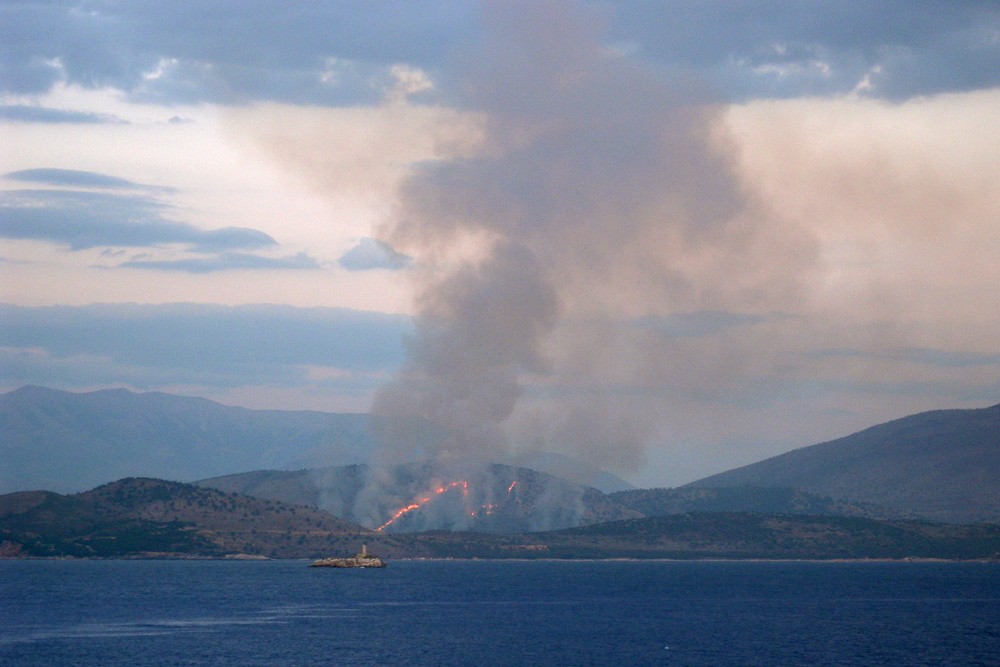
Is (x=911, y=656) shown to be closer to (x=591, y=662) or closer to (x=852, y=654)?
(x=852, y=654)

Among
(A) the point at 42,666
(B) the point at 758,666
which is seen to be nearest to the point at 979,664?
(B) the point at 758,666

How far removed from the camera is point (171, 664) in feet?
584

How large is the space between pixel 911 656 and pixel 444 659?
81214mm

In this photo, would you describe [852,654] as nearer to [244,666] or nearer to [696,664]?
[696,664]

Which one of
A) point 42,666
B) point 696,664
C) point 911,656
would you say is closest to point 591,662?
point 696,664

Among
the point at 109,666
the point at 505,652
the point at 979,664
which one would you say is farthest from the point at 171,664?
the point at 979,664

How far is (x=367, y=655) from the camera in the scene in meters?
192

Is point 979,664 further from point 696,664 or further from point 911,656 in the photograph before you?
point 696,664

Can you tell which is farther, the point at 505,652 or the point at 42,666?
the point at 505,652

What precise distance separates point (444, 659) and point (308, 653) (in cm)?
2434

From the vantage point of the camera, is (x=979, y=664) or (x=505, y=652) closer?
(x=979, y=664)

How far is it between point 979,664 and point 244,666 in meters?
120

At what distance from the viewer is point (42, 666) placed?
575ft

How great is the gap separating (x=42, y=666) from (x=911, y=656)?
145 m
